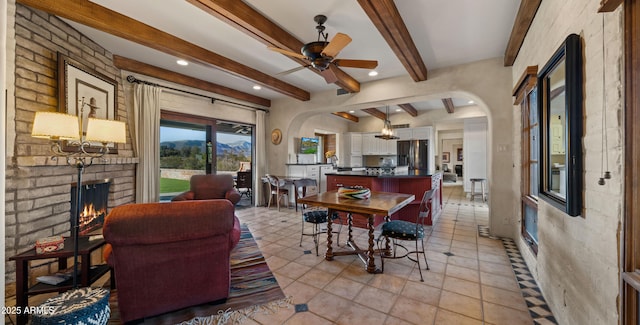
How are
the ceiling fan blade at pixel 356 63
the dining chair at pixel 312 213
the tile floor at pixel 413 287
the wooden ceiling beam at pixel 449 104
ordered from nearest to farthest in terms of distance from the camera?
the tile floor at pixel 413 287, the ceiling fan blade at pixel 356 63, the dining chair at pixel 312 213, the wooden ceiling beam at pixel 449 104

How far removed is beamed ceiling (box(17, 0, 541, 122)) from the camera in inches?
91.2

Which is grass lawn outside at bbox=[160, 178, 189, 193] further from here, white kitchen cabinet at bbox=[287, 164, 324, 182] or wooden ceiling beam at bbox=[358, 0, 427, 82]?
wooden ceiling beam at bbox=[358, 0, 427, 82]

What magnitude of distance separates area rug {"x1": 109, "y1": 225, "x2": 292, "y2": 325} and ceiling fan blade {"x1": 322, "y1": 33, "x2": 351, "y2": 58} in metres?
2.29

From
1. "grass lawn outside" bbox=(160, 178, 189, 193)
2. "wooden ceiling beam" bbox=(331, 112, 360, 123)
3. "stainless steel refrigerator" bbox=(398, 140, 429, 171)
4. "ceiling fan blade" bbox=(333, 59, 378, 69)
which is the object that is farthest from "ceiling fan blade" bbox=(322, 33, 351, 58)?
"stainless steel refrigerator" bbox=(398, 140, 429, 171)

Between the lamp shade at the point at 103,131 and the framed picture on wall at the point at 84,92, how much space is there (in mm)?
998

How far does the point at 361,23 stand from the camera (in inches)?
106

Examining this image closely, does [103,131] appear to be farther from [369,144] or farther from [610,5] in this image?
[369,144]

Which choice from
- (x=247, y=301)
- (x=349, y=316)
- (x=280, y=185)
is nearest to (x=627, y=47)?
(x=349, y=316)

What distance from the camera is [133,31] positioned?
8.53ft

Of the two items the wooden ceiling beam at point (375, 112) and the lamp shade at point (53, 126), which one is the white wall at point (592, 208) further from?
the wooden ceiling beam at point (375, 112)

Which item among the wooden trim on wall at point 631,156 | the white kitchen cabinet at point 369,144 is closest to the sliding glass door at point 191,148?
the white kitchen cabinet at point 369,144

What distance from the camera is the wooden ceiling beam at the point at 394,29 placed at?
214cm

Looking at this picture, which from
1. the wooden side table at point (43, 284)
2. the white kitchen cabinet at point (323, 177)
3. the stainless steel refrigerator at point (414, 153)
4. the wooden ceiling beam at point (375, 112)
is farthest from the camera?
the stainless steel refrigerator at point (414, 153)

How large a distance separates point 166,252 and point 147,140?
294 cm
